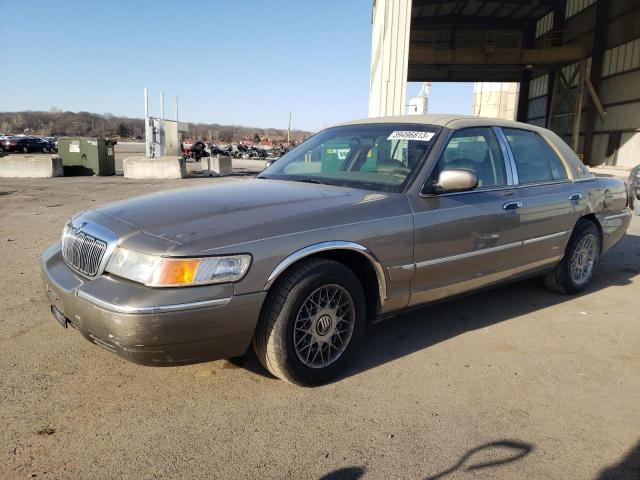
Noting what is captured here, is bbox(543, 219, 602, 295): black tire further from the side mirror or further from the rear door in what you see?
the side mirror

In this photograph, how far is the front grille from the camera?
108 inches

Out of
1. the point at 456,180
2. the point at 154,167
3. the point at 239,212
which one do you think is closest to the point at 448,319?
the point at 456,180

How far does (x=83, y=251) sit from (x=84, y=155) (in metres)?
19.2

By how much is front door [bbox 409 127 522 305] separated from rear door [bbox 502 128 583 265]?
154 millimetres

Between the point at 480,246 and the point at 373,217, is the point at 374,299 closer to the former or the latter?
the point at 373,217

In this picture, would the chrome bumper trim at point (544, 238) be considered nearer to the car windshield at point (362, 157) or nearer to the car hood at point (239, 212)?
the car windshield at point (362, 157)

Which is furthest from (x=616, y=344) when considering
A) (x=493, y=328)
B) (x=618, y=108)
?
(x=618, y=108)

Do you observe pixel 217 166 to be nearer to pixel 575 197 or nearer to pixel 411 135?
Answer: pixel 575 197

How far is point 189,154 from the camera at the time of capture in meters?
35.5

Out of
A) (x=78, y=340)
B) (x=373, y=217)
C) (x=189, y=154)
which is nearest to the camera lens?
(x=373, y=217)

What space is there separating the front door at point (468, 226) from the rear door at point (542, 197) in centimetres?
15

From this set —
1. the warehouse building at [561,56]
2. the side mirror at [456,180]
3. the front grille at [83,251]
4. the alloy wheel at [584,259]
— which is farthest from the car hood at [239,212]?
the warehouse building at [561,56]

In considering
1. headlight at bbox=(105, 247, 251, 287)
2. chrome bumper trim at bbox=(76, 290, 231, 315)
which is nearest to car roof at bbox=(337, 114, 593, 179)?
headlight at bbox=(105, 247, 251, 287)

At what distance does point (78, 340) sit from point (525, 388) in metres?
3.00
